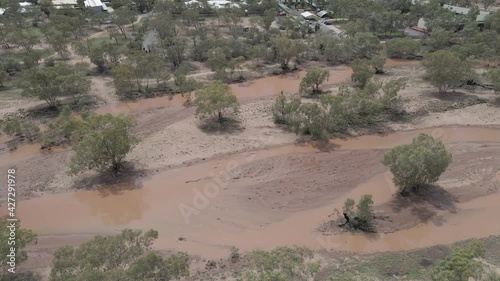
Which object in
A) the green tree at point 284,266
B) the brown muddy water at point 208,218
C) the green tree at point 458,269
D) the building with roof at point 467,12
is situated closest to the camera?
the green tree at point 458,269

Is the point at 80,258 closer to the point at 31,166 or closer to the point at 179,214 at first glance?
the point at 179,214

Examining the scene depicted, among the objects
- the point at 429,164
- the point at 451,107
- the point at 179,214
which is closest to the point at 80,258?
the point at 179,214

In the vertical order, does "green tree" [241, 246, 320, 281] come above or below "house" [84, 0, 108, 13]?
below

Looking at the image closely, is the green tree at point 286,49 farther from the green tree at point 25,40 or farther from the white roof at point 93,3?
the white roof at point 93,3

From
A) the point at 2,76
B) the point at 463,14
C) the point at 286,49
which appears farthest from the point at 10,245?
the point at 463,14

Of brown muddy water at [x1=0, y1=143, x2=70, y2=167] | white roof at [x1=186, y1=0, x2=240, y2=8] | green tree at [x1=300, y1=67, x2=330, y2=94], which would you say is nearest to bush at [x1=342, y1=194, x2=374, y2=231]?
green tree at [x1=300, y1=67, x2=330, y2=94]

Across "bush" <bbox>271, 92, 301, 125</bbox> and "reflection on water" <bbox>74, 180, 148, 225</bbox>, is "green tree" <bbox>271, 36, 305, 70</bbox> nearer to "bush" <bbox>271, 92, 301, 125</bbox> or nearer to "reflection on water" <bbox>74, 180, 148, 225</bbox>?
"bush" <bbox>271, 92, 301, 125</bbox>

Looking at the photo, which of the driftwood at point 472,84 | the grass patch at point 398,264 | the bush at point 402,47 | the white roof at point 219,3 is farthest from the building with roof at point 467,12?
the grass patch at point 398,264
